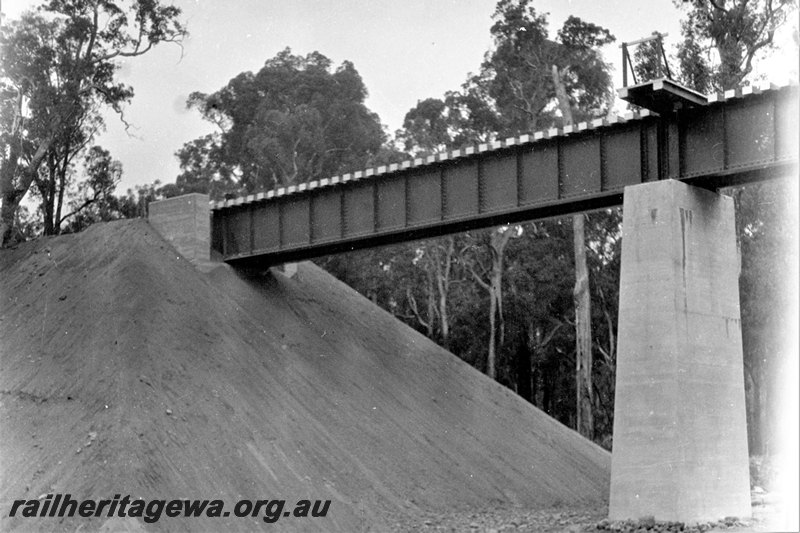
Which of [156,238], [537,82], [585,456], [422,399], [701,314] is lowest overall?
[585,456]

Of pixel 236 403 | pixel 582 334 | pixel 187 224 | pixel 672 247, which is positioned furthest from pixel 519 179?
pixel 582 334

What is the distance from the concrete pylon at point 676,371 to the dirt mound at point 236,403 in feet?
20.2

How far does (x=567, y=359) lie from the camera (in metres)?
65.2

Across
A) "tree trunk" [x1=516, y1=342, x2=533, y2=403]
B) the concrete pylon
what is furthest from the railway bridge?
"tree trunk" [x1=516, y1=342, x2=533, y2=403]

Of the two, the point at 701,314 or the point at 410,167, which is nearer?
the point at 701,314

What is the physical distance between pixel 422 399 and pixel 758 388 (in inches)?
940

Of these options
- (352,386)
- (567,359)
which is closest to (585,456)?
(352,386)

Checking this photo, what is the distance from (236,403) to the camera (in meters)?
28.3

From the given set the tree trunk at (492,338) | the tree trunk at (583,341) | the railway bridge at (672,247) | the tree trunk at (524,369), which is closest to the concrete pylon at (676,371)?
the railway bridge at (672,247)

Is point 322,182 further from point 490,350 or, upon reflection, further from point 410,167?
point 490,350

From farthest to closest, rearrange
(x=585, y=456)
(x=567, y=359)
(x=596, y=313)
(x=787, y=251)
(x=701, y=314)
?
(x=567, y=359) < (x=596, y=313) < (x=787, y=251) < (x=585, y=456) < (x=701, y=314)

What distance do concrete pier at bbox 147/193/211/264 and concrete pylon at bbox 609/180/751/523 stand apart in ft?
49.6

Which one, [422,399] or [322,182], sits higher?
[322,182]

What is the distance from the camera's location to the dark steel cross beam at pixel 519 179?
2524 centimetres
